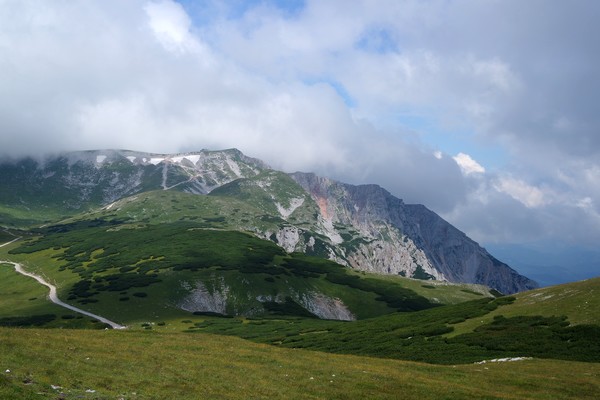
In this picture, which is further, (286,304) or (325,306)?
(325,306)

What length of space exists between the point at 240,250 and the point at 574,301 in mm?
144206

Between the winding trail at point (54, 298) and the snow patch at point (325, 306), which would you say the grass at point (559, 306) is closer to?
the winding trail at point (54, 298)

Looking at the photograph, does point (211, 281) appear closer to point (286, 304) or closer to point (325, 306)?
point (286, 304)

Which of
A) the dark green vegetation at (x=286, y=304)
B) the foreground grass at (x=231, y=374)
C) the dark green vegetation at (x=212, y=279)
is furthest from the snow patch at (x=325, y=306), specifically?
the foreground grass at (x=231, y=374)

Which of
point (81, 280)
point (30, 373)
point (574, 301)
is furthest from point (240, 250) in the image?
point (30, 373)

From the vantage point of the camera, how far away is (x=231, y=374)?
31781mm

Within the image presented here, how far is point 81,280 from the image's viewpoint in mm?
142375

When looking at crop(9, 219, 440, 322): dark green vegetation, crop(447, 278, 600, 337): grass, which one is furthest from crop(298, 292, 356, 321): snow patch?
crop(447, 278, 600, 337): grass

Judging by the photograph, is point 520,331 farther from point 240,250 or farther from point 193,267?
point 240,250

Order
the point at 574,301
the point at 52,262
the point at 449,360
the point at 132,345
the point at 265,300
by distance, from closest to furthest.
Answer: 1. the point at 132,345
2. the point at 449,360
3. the point at 574,301
4. the point at 265,300
5. the point at 52,262

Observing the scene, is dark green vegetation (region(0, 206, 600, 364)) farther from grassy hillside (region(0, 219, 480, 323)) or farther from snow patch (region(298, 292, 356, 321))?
snow patch (region(298, 292, 356, 321))

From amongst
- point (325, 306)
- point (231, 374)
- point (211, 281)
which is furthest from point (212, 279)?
point (231, 374)

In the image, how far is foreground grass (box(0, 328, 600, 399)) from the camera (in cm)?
2506

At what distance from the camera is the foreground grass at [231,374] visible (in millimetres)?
25062
